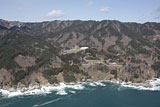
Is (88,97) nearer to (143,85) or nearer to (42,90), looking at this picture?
(42,90)

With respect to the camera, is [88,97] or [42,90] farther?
[42,90]

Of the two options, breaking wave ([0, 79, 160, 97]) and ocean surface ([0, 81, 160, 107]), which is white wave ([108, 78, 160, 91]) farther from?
ocean surface ([0, 81, 160, 107])

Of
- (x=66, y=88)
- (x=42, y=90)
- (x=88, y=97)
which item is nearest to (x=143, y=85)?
(x=88, y=97)

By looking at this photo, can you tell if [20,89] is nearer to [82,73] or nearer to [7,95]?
[7,95]

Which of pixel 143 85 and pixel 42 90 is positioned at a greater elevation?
pixel 42 90

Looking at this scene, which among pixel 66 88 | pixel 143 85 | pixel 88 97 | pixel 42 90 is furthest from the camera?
pixel 143 85

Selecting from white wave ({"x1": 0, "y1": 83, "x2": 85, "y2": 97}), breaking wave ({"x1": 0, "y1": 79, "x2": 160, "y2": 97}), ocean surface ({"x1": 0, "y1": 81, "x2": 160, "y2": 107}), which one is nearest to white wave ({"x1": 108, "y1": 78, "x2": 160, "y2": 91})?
breaking wave ({"x1": 0, "y1": 79, "x2": 160, "y2": 97})

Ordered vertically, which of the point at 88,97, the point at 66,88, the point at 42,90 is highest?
the point at 42,90

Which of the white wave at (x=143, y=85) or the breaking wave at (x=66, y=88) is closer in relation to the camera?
the breaking wave at (x=66, y=88)

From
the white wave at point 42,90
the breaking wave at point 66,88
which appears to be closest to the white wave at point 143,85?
the breaking wave at point 66,88

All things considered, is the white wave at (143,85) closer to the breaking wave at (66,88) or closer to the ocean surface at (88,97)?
the breaking wave at (66,88)
